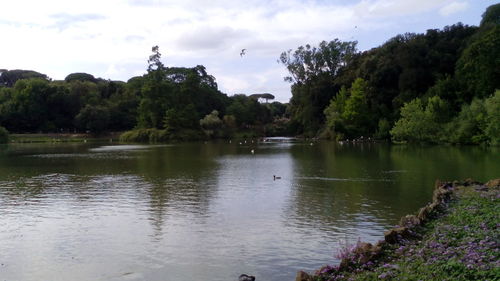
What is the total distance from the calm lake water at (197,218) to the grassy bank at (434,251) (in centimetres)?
184

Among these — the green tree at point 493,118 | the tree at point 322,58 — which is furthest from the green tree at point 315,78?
the green tree at point 493,118

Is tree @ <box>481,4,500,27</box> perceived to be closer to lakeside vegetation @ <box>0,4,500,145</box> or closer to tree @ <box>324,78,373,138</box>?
lakeside vegetation @ <box>0,4,500,145</box>

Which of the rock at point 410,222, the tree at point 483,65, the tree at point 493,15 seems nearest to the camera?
the rock at point 410,222

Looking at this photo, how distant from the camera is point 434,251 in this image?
10.0m

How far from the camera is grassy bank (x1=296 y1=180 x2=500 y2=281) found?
8492mm

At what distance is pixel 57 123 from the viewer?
11506 centimetres

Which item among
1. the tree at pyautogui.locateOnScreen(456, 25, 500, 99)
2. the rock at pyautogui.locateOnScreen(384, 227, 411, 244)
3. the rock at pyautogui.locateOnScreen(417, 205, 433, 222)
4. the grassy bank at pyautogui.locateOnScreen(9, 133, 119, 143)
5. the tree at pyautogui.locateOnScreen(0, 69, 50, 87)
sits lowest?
the rock at pyautogui.locateOnScreen(384, 227, 411, 244)

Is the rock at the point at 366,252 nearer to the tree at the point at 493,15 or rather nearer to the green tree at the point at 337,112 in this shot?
the green tree at the point at 337,112

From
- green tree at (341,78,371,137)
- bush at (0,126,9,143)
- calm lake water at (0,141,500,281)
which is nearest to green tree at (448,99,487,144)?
calm lake water at (0,141,500,281)

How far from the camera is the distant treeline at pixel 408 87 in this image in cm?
6088

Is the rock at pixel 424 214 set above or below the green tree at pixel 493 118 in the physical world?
below

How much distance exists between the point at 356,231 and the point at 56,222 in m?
11.2

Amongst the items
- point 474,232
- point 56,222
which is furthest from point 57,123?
point 474,232

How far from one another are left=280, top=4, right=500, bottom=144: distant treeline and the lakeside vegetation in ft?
0.56
